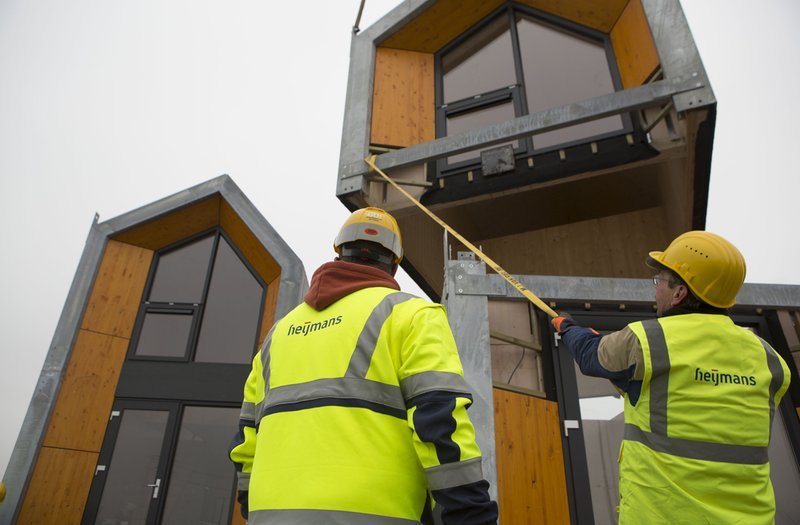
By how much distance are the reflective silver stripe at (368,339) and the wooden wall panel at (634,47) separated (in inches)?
A: 261

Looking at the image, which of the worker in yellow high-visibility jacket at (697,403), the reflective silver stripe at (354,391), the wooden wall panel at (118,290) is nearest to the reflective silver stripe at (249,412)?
the reflective silver stripe at (354,391)

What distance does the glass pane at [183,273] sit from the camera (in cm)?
991

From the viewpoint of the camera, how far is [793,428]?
4547 mm

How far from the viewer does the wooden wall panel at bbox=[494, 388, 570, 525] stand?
4215 millimetres

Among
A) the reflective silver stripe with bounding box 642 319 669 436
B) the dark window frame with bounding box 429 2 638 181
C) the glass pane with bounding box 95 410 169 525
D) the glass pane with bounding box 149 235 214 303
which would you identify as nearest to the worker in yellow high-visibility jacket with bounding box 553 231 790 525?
the reflective silver stripe with bounding box 642 319 669 436

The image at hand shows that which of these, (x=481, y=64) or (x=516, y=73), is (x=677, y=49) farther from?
(x=481, y=64)

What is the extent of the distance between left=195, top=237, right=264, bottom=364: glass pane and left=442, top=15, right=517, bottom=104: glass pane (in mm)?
5367

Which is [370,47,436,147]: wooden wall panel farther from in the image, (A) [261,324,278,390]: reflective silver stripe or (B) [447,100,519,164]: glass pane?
(A) [261,324,278,390]: reflective silver stripe

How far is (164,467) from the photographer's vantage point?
820cm

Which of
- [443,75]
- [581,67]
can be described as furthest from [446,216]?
[581,67]

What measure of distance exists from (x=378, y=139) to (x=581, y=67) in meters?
3.72

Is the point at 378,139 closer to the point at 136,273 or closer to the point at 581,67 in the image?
the point at 581,67

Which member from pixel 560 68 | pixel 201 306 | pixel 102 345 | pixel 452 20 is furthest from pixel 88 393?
pixel 560 68

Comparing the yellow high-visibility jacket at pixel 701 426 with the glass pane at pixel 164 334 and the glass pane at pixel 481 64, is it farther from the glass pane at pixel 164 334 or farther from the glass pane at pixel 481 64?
the glass pane at pixel 164 334
